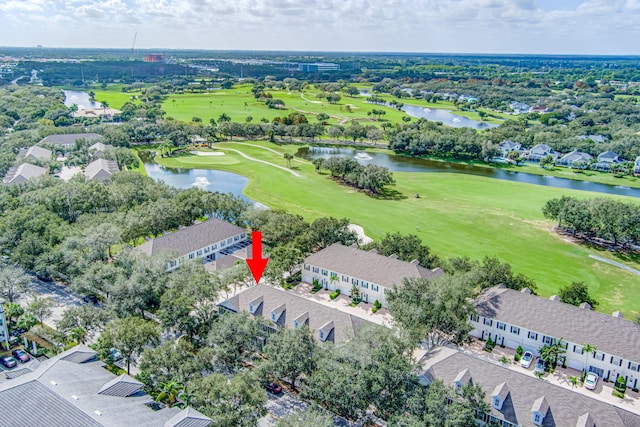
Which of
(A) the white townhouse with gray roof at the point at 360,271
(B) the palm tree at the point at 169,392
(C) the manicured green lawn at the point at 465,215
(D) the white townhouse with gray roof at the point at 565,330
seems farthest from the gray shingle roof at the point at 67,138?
(D) the white townhouse with gray roof at the point at 565,330

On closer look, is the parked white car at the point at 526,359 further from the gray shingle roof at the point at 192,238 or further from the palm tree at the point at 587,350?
the gray shingle roof at the point at 192,238

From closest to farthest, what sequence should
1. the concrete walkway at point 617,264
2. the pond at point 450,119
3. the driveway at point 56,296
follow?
the driveway at point 56,296 < the concrete walkway at point 617,264 < the pond at point 450,119

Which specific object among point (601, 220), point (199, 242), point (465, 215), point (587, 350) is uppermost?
point (601, 220)

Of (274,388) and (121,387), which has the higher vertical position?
(121,387)

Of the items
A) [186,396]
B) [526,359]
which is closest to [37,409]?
[186,396]

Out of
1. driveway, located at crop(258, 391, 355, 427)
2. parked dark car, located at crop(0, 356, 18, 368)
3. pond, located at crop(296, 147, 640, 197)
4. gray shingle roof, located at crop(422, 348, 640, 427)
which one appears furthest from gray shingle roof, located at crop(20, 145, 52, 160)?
gray shingle roof, located at crop(422, 348, 640, 427)

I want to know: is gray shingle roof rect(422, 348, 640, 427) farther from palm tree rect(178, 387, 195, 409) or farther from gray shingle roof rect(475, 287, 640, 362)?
palm tree rect(178, 387, 195, 409)

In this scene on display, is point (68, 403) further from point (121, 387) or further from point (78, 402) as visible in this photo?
point (121, 387)
